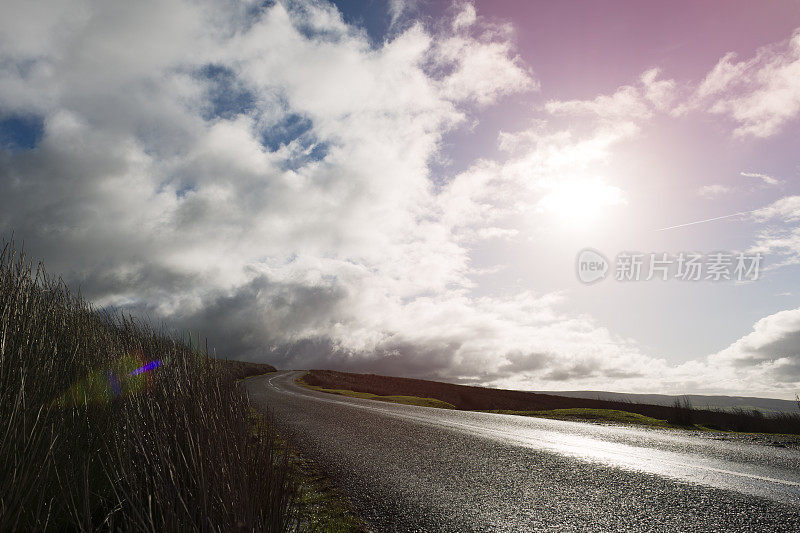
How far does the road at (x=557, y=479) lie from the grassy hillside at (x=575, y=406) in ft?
19.9

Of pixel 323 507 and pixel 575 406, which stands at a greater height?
pixel 323 507

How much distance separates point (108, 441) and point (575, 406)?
85.5ft

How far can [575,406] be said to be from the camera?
25656mm

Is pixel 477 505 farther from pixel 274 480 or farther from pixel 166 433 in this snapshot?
pixel 166 433

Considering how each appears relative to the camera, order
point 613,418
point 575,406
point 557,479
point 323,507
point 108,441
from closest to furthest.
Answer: point 108,441
point 323,507
point 557,479
point 613,418
point 575,406

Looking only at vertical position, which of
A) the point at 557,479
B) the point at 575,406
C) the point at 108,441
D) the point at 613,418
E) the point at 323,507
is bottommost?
the point at 575,406

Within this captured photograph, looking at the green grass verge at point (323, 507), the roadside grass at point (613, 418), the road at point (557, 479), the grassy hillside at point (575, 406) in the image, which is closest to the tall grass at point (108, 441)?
the green grass verge at point (323, 507)

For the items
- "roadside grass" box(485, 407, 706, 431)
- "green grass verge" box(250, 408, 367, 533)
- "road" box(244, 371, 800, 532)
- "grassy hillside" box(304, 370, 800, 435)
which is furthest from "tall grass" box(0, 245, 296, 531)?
"grassy hillside" box(304, 370, 800, 435)

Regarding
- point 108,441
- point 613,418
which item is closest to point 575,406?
point 613,418

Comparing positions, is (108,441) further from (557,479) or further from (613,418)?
(613,418)

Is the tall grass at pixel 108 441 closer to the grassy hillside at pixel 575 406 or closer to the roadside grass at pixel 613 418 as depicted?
the roadside grass at pixel 613 418

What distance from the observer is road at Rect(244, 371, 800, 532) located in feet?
14.4

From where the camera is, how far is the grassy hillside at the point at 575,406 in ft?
46.5

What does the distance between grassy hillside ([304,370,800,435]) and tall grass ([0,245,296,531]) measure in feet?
53.4
